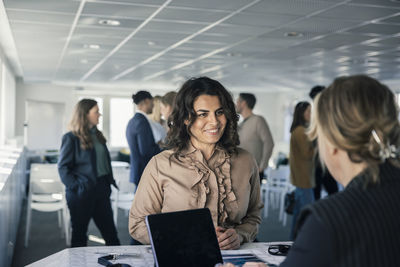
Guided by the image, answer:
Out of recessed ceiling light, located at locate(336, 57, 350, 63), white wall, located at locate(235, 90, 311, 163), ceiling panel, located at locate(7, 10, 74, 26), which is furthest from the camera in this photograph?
white wall, located at locate(235, 90, 311, 163)

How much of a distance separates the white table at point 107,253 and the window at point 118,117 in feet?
47.4

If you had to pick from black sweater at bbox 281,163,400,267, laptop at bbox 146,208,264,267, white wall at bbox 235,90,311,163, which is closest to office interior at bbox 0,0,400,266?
laptop at bbox 146,208,264,267

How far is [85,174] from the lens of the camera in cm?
391

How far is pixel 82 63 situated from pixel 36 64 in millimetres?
1035

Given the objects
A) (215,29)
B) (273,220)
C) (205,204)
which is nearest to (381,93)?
(205,204)

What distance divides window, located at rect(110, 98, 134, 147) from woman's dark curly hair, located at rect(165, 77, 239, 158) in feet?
47.0

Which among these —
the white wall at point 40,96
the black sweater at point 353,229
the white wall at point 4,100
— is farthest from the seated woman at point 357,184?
the white wall at point 40,96

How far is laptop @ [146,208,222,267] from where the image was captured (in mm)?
1544

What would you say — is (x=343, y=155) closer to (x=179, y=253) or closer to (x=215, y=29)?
(x=179, y=253)

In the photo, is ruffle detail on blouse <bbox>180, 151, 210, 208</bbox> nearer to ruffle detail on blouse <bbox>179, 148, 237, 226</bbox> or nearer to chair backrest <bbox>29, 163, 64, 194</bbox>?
ruffle detail on blouse <bbox>179, 148, 237, 226</bbox>

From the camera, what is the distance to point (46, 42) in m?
6.44

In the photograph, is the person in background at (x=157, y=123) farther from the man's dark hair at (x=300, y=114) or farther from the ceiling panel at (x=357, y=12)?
the ceiling panel at (x=357, y=12)

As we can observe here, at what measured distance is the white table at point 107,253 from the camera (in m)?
1.77

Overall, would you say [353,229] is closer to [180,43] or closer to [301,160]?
[301,160]
